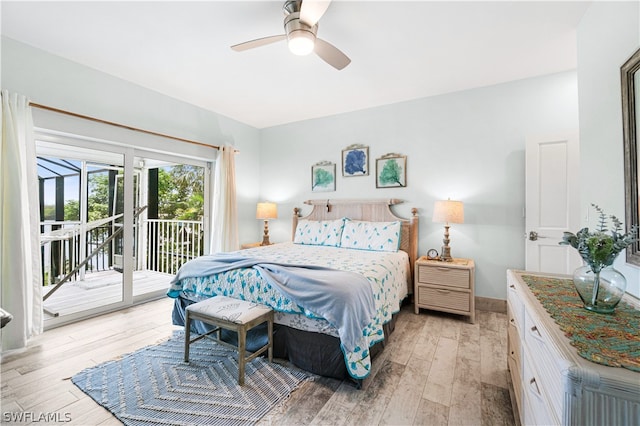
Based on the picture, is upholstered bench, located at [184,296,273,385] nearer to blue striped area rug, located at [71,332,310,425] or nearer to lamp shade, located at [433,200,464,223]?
blue striped area rug, located at [71,332,310,425]

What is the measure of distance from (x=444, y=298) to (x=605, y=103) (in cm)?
212

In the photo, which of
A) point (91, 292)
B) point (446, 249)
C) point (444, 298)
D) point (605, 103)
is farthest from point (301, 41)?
point (91, 292)

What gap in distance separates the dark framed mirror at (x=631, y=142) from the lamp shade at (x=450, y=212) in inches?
65.8

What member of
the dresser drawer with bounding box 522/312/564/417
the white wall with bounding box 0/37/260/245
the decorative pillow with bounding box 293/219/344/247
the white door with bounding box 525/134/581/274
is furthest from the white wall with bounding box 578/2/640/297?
the white wall with bounding box 0/37/260/245

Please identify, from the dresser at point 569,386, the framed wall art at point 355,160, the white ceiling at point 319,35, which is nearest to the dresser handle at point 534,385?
the dresser at point 569,386

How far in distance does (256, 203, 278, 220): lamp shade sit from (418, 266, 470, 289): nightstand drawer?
95.4 inches

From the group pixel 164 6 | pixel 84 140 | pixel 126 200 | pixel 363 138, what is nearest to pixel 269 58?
pixel 164 6

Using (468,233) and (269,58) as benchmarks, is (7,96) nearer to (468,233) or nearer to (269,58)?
(269,58)

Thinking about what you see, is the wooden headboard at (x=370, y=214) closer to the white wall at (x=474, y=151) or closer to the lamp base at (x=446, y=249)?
the white wall at (x=474, y=151)

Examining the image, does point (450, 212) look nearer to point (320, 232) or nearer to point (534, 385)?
point (320, 232)

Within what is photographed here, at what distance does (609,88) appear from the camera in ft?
5.33

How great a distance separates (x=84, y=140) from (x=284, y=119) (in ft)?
8.60

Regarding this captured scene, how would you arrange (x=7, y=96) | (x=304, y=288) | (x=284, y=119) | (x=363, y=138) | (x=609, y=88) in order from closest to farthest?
(x=609, y=88) → (x=304, y=288) → (x=7, y=96) → (x=363, y=138) → (x=284, y=119)

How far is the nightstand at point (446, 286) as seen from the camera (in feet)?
9.58
